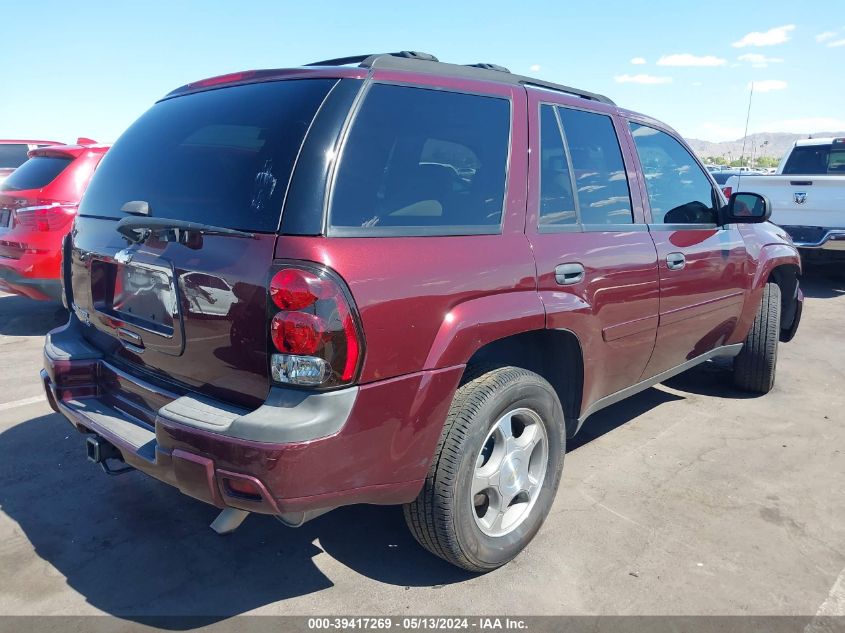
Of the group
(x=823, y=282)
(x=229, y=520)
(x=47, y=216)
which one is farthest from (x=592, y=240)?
(x=823, y=282)

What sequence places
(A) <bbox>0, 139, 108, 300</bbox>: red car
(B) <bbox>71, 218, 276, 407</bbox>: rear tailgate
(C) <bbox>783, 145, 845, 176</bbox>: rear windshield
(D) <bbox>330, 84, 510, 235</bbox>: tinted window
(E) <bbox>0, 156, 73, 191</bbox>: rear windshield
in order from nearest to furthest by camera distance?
(B) <bbox>71, 218, 276, 407</bbox>: rear tailgate < (D) <bbox>330, 84, 510, 235</bbox>: tinted window < (A) <bbox>0, 139, 108, 300</bbox>: red car < (E) <bbox>0, 156, 73, 191</bbox>: rear windshield < (C) <bbox>783, 145, 845, 176</bbox>: rear windshield

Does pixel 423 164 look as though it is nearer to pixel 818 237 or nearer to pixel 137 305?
pixel 137 305

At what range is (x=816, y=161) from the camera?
1032cm

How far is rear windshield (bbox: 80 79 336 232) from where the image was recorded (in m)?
2.14

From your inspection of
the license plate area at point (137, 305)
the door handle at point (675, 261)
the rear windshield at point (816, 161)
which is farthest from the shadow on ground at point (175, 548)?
the rear windshield at point (816, 161)

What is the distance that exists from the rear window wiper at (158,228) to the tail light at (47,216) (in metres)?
4.13

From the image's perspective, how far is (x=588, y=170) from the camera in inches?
122

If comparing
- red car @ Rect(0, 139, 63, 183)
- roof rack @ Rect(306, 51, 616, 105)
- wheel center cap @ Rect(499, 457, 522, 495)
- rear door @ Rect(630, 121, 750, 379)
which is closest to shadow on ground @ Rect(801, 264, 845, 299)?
rear door @ Rect(630, 121, 750, 379)

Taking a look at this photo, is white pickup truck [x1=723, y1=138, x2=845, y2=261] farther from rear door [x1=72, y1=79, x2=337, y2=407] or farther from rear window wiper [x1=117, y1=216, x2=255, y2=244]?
rear window wiper [x1=117, y1=216, x2=255, y2=244]

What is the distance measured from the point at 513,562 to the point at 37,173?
18.8 feet

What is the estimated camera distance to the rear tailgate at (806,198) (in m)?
8.12

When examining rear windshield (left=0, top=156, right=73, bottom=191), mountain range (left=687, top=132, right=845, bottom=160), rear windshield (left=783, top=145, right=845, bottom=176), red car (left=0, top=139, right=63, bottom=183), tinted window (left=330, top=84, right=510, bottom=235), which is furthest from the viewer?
mountain range (left=687, top=132, right=845, bottom=160)

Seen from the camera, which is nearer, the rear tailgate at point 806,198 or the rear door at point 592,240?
the rear door at point 592,240

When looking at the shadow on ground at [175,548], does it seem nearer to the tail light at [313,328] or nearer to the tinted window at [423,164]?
the tail light at [313,328]
